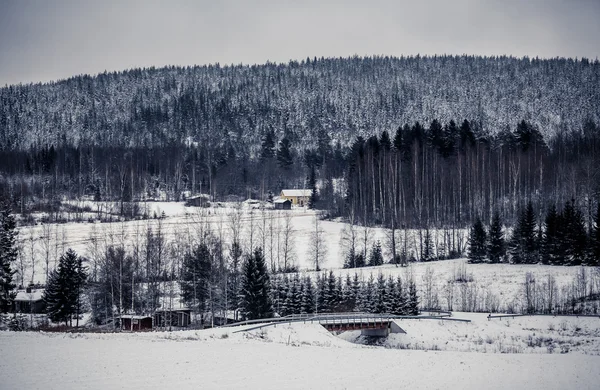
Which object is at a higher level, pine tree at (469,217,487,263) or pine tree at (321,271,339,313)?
pine tree at (469,217,487,263)

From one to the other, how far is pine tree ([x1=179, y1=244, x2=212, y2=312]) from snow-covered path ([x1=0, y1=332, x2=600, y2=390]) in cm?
1718

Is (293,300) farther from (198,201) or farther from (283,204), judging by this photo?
(283,204)

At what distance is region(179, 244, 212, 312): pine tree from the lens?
45.8 metres

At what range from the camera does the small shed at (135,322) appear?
40562 millimetres

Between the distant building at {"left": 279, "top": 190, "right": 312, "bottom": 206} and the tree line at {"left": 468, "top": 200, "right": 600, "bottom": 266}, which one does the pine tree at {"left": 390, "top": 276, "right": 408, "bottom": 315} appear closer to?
the tree line at {"left": 468, "top": 200, "right": 600, "bottom": 266}

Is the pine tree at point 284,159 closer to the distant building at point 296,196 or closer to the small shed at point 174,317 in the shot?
the distant building at point 296,196

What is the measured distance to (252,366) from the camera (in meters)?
22.1

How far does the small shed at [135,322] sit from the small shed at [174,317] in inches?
46.2

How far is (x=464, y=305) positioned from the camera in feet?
152

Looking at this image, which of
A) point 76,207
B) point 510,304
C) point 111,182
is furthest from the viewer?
point 111,182

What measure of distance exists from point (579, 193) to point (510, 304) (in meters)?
32.3

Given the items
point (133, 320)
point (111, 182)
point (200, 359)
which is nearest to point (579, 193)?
point (133, 320)

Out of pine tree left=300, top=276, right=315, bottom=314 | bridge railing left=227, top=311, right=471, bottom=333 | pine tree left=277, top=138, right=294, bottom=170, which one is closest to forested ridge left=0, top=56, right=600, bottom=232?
pine tree left=277, top=138, right=294, bottom=170

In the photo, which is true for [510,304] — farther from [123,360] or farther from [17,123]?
[17,123]
